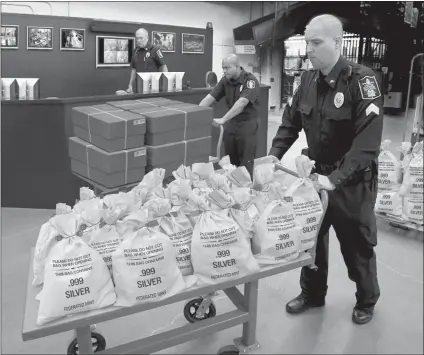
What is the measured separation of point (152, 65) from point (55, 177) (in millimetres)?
2638

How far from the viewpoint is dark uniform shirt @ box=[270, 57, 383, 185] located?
7.52 feet

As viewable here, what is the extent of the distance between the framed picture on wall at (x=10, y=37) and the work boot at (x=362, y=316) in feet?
21.9

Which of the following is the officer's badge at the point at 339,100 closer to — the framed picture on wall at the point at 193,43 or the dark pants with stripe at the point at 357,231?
the dark pants with stripe at the point at 357,231

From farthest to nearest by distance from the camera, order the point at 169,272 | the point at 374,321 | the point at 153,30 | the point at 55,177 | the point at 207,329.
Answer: the point at 153,30
the point at 55,177
the point at 374,321
the point at 207,329
the point at 169,272

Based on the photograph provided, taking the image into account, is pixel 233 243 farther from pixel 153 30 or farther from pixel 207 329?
pixel 153 30

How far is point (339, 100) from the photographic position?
239 cm

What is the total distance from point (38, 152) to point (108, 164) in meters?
1.24

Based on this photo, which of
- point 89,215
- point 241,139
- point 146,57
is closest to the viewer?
point 89,215

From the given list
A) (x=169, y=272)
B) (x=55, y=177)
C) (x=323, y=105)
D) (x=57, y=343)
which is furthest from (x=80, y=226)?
(x=55, y=177)

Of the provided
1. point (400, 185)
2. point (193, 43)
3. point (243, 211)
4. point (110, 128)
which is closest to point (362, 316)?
point (243, 211)

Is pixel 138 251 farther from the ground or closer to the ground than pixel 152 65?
closer to the ground

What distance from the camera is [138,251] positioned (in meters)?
1.81

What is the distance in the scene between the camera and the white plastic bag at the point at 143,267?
1.80m

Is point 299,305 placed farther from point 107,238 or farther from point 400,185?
point 400,185
